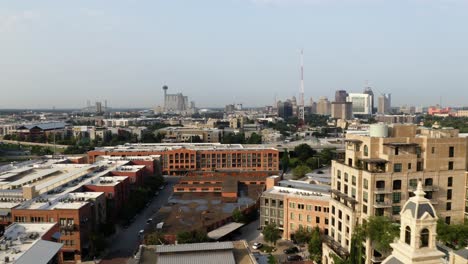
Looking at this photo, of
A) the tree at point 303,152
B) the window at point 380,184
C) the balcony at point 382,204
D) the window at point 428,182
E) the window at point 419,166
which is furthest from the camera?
the tree at point 303,152

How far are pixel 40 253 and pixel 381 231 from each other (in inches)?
768

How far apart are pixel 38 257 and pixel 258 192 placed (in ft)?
103

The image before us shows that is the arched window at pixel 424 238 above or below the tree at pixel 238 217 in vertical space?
above

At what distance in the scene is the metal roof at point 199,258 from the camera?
875 inches

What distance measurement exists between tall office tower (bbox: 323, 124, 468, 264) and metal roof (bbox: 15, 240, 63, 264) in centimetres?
1822

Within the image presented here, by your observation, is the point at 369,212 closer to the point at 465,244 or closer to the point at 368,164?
the point at 368,164

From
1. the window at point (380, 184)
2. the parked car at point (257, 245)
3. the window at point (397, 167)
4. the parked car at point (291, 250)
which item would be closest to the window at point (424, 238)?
the window at point (380, 184)

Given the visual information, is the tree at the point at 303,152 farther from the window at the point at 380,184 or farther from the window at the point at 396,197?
the window at the point at 380,184

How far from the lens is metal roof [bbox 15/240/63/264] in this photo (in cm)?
2156

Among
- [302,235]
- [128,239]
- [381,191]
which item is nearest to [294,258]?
[302,235]

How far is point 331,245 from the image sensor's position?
1158 inches

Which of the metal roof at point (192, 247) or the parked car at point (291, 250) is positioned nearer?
the metal roof at point (192, 247)

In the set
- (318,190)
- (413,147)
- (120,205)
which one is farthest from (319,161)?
(413,147)

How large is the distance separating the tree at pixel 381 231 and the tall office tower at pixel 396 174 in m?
1.08
